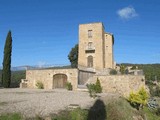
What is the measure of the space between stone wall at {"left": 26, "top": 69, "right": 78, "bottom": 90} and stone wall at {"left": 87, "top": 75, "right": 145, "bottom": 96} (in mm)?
3739

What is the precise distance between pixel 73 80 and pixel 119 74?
20.1 ft

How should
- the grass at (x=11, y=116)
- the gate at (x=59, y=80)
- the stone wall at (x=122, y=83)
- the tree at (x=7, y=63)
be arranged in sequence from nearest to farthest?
the grass at (x=11, y=116) → the stone wall at (x=122, y=83) → the tree at (x=7, y=63) → the gate at (x=59, y=80)

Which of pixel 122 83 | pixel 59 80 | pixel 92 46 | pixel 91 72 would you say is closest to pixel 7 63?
pixel 59 80

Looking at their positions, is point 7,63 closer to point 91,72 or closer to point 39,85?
point 39,85

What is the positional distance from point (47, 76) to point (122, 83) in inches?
415

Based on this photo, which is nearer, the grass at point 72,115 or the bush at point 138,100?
the grass at point 72,115

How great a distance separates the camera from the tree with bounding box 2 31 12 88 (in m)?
29.9

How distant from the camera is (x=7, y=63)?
30.3 meters

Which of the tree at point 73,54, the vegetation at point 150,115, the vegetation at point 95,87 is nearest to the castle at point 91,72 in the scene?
the vegetation at point 95,87

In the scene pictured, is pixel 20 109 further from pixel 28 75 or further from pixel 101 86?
pixel 28 75

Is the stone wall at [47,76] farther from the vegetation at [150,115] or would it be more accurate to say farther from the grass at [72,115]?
the grass at [72,115]

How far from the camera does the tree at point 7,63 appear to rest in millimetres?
29906

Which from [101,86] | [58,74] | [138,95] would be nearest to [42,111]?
[138,95]

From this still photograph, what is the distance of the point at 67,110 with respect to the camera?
13.3 metres
